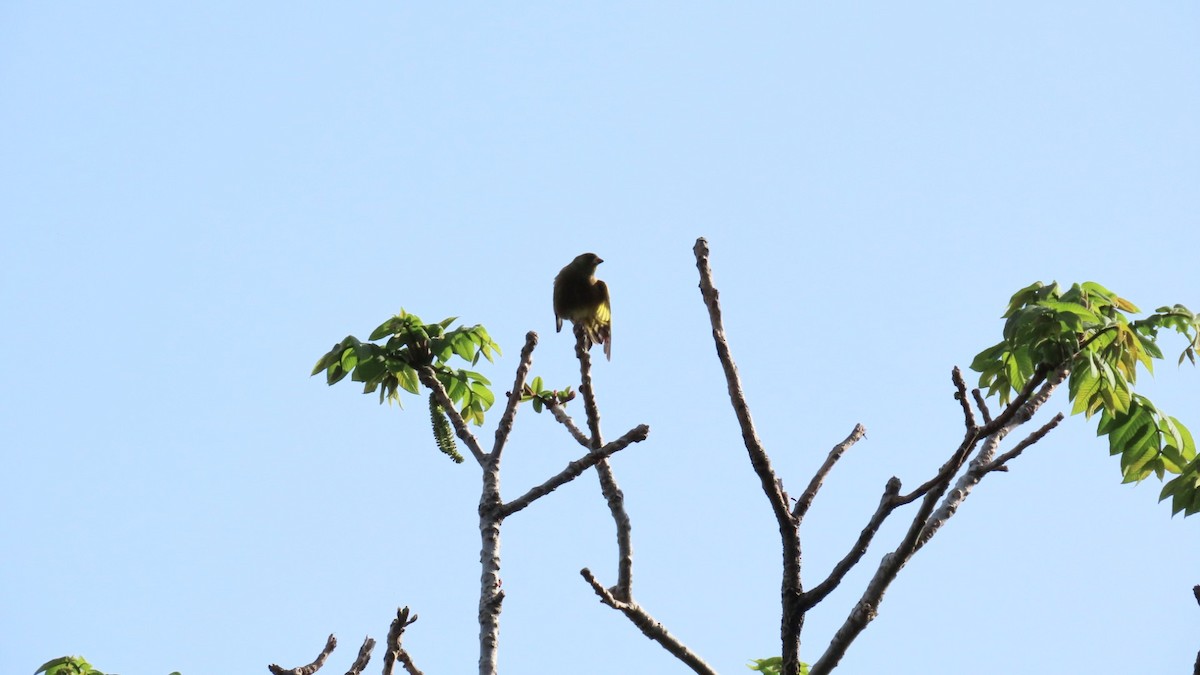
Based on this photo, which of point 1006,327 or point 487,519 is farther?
point 487,519

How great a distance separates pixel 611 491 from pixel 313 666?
1548 mm

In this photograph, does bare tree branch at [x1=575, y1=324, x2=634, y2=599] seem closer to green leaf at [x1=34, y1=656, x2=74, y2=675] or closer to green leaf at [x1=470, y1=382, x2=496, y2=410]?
green leaf at [x1=470, y1=382, x2=496, y2=410]

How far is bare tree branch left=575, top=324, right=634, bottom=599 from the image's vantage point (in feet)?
16.0

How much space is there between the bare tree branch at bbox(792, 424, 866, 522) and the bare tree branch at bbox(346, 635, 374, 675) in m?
1.97

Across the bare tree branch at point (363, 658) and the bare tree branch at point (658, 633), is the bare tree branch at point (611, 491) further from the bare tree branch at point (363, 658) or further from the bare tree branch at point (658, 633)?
the bare tree branch at point (363, 658)

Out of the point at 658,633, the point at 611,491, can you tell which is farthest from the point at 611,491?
the point at 658,633

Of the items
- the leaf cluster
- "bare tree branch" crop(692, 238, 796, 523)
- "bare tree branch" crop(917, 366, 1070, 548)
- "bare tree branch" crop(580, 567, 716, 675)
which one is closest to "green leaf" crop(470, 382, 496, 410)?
the leaf cluster

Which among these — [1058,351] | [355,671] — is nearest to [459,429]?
[355,671]

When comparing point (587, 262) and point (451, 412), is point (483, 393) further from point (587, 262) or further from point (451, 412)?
point (587, 262)

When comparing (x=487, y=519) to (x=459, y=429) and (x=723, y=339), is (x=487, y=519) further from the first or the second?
(x=723, y=339)

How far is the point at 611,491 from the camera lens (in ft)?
17.6

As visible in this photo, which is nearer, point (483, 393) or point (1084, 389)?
point (1084, 389)

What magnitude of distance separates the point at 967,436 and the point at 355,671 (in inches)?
106

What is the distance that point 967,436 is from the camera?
406 centimetres
